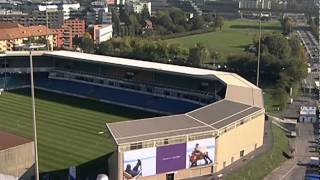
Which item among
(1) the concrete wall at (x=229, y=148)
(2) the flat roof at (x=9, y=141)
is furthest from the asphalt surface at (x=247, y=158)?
(2) the flat roof at (x=9, y=141)

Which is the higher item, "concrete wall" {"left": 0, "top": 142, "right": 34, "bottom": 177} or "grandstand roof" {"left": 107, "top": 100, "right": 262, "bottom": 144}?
"grandstand roof" {"left": 107, "top": 100, "right": 262, "bottom": 144}

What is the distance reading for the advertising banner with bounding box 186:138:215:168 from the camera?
23688 millimetres

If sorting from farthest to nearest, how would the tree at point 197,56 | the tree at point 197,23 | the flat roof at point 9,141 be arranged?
1. the tree at point 197,23
2. the tree at point 197,56
3. the flat roof at point 9,141

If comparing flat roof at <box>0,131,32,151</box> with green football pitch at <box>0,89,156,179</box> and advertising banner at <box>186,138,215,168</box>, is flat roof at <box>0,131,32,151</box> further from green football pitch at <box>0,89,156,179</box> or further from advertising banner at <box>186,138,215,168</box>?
advertising banner at <box>186,138,215,168</box>

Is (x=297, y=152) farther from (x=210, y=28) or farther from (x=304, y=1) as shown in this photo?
(x=304, y=1)

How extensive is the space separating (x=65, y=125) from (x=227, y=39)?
54.5m

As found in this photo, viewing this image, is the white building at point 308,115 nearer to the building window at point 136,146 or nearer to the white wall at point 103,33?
the building window at point 136,146

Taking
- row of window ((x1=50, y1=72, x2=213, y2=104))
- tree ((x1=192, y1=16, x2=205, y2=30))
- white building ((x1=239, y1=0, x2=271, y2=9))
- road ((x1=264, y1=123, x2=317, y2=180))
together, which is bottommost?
road ((x1=264, y1=123, x2=317, y2=180))

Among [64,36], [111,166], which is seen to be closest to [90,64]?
[111,166]

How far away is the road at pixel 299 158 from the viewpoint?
26.2 metres

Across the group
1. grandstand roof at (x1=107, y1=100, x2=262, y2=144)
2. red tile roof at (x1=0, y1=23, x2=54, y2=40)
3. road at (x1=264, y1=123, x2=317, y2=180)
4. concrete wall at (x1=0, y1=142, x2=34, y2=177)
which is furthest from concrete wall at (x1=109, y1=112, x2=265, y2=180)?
red tile roof at (x1=0, y1=23, x2=54, y2=40)

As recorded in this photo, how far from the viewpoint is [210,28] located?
93938mm

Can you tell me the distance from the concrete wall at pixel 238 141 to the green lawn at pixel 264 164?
0.81 metres

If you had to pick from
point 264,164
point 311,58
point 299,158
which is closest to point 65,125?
point 264,164
